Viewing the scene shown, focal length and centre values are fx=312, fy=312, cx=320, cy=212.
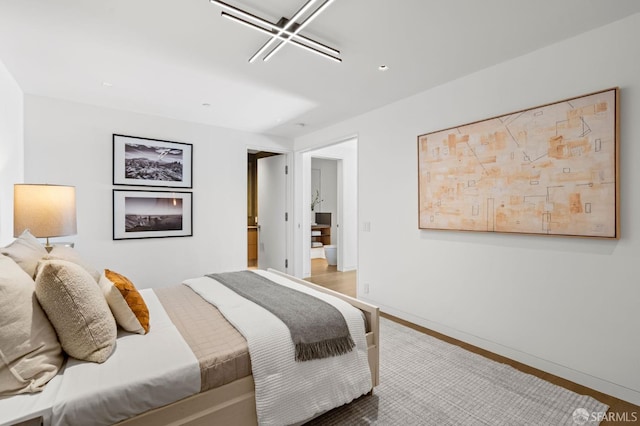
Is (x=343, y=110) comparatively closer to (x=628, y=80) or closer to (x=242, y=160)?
(x=242, y=160)

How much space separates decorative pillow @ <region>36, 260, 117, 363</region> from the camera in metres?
1.33

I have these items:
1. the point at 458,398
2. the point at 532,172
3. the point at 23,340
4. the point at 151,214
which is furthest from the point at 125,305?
the point at 532,172

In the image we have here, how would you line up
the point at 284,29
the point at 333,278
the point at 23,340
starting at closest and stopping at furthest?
the point at 23,340 < the point at 284,29 < the point at 333,278

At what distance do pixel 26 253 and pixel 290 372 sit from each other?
1.49 meters

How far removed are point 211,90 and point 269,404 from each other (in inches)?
113

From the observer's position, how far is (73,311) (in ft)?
4.44

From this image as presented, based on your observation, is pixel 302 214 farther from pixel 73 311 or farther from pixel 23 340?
pixel 23 340

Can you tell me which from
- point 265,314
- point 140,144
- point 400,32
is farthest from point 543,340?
point 140,144

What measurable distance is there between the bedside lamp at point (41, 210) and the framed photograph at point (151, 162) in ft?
4.50

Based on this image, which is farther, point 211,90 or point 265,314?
point 211,90

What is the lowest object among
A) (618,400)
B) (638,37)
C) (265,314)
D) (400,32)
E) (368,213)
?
(618,400)

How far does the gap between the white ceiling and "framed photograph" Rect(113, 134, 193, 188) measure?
1.69 feet

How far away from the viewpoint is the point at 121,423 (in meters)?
1.24

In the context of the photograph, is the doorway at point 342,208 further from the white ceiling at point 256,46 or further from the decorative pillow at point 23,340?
the decorative pillow at point 23,340
